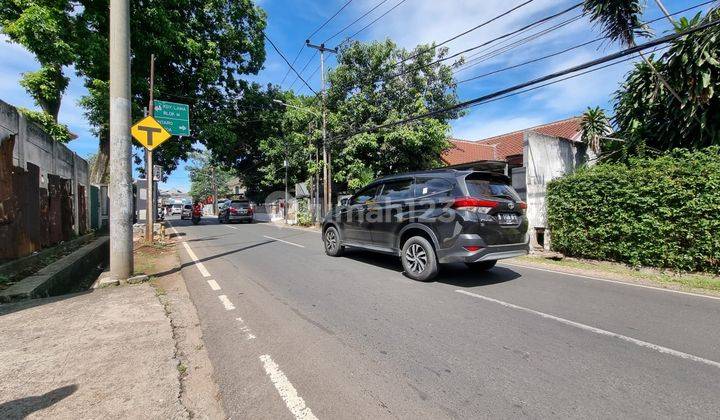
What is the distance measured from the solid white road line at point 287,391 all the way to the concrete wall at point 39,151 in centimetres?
705

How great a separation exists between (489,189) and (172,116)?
12.1 metres

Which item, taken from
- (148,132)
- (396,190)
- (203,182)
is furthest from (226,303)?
(203,182)

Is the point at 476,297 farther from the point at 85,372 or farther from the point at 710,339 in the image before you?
the point at 85,372

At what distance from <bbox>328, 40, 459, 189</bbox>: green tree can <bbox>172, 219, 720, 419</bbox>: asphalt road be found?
15350mm

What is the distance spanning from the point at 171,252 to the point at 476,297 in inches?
340

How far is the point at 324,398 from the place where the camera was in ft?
8.85

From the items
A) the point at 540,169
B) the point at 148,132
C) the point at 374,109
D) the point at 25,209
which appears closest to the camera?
the point at 25,209

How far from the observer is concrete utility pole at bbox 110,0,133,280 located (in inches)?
241

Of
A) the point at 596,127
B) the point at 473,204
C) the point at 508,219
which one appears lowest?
the point at 508,219

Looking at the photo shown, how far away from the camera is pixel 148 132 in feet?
29.7

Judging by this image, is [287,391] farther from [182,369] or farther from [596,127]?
[596,127]

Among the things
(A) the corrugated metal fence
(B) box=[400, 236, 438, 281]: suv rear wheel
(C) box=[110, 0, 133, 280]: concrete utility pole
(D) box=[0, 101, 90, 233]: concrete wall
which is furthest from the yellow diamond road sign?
(B) box=[400, 236, 438, 281]: suv rear wheel

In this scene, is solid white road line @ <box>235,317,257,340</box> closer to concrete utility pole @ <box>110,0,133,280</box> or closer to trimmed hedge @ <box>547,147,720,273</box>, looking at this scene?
concrete utility pole @ <box>110,0,133,280</box>

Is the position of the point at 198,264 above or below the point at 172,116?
below
